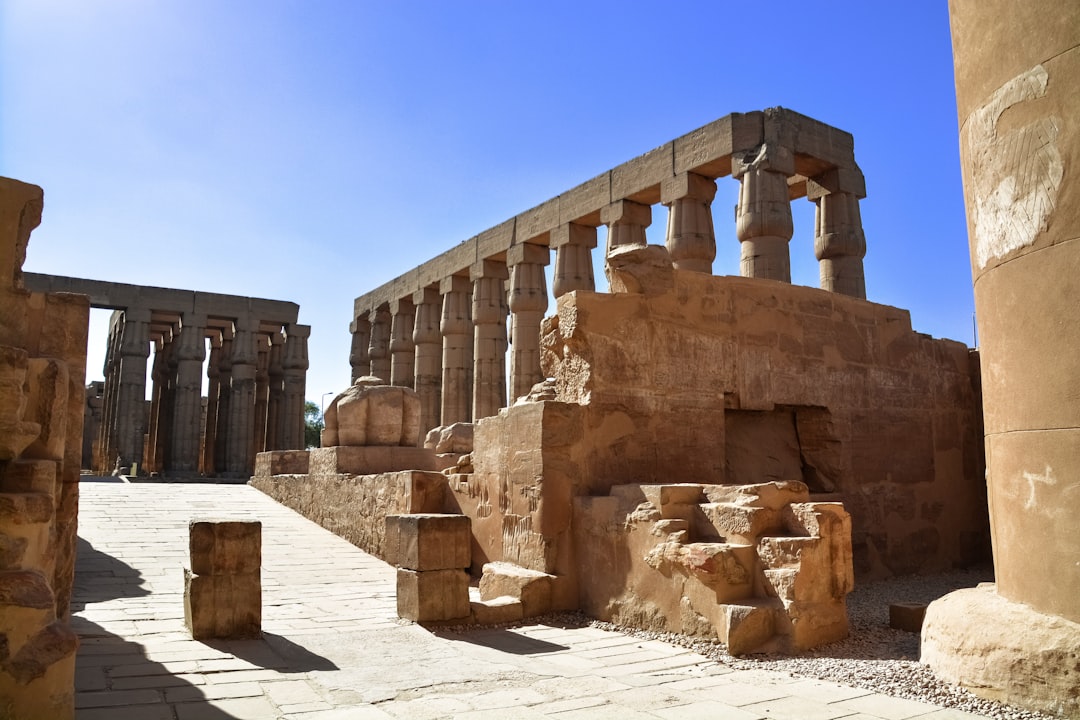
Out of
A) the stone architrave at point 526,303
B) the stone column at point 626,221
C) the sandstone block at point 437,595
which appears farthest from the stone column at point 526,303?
the sandstone block at point 437,595

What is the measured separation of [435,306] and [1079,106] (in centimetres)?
2130

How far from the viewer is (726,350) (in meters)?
7.87

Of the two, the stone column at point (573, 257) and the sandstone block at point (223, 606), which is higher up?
the stone column at point (573, 257)

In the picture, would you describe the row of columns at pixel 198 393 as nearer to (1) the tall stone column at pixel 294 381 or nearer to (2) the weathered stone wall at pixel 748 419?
(1) the tall stone column at pixel 294 381

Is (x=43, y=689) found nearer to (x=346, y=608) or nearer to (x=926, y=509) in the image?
(x=346, y=608)

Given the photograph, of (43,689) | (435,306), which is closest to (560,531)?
(43,689)

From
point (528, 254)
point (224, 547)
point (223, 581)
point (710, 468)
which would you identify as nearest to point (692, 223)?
point (528, 254)

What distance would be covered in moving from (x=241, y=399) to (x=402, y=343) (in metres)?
5.38

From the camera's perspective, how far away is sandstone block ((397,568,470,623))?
254 inches

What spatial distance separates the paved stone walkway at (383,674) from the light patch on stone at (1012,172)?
2.17 meters

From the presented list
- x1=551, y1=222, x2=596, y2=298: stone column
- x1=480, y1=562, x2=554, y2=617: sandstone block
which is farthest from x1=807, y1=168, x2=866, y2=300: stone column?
x1=480, y1=562, x2=554, y2=617: sandstone block

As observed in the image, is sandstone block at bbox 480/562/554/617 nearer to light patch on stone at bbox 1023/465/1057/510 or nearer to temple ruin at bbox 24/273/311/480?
Answer: light patch on stone at bbox 1023/465/1057/510

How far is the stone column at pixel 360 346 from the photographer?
28.6 metres

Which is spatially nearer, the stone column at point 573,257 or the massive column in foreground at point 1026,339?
the massive column in foreground at point 1026,339
